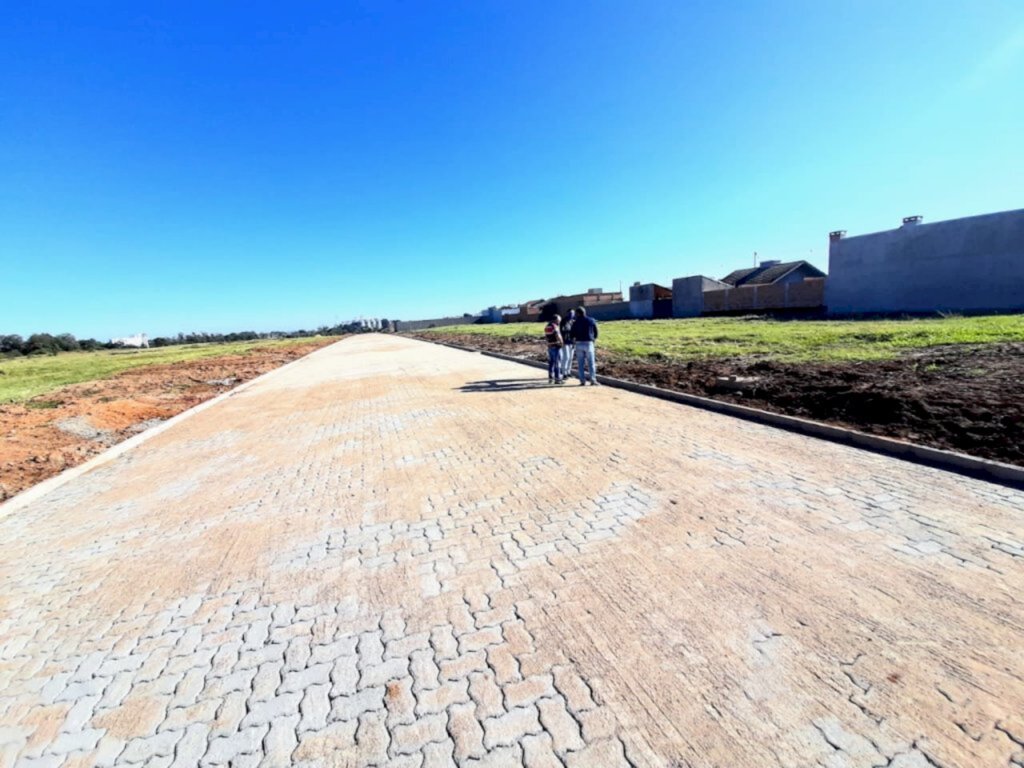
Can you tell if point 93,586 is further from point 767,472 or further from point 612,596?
point 767,472

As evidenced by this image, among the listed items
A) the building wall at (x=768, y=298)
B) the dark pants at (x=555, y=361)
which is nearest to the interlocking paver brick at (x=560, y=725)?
the dark pants at (x=555, y=361)

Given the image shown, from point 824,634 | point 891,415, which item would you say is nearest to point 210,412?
point 824,634

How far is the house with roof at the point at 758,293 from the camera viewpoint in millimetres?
30391

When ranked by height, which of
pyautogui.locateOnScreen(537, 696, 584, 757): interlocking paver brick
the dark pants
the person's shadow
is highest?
the dark pants

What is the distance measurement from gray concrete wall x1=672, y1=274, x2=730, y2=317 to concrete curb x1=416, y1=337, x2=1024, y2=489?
34.8m

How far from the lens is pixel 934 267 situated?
22188 millimetres

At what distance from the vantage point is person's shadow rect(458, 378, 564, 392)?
34.1 ft

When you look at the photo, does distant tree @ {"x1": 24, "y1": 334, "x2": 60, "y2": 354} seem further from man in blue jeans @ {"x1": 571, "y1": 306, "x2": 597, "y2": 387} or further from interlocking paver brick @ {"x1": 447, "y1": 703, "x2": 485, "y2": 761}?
interlocking paver brick @ {"x1": 447, "y1": 703, "x2": 485, "y2": 761}

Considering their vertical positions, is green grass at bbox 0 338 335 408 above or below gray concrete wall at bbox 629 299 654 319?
below

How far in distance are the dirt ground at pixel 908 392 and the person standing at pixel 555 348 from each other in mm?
1643

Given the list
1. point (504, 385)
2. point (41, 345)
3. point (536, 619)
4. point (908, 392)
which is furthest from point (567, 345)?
point (41, 345)

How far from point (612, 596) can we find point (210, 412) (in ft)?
36.8

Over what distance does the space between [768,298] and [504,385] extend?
30.4 m

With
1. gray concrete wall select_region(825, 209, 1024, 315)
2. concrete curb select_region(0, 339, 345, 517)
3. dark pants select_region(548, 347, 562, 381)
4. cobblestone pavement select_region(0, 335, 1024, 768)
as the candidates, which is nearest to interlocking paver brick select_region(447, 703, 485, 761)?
cobblestone pavement select_region(0, 335, 1024, 768)
